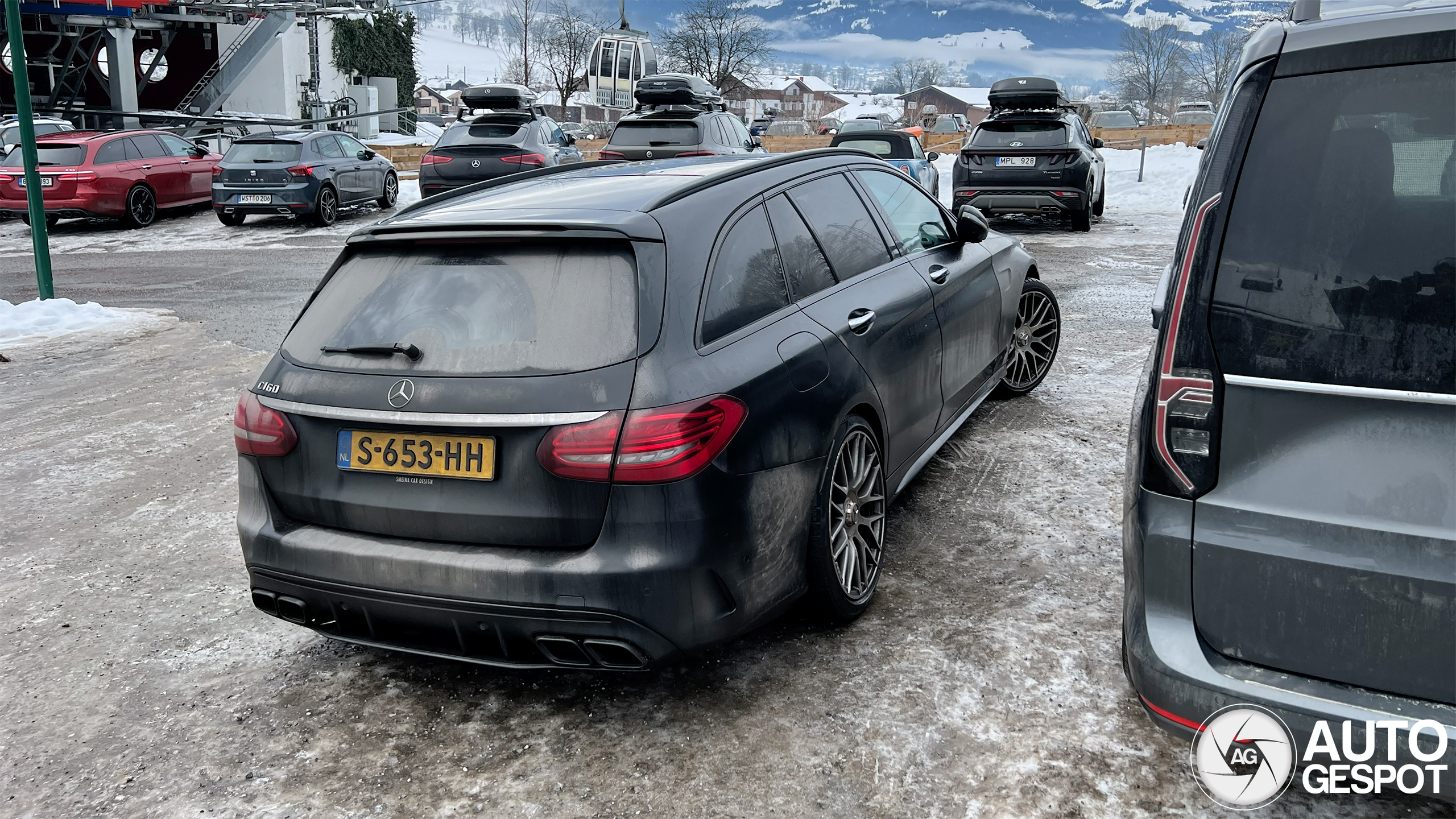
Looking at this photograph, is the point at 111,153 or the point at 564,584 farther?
the point at 111,153

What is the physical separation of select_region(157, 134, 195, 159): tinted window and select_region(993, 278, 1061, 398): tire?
58.7 feet

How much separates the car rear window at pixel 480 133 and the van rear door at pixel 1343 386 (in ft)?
52.9

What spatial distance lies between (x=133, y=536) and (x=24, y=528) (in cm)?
55

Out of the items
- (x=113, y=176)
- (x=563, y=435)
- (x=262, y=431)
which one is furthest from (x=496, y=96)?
(x=563, y=435)

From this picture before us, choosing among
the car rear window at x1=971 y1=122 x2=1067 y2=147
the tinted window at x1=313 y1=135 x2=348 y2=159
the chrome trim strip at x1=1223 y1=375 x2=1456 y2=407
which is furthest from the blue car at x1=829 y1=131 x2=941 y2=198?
the chrome trim strip at x1=1223 y1=375 x2=1456 y2=407

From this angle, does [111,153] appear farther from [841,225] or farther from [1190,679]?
[1190,679]

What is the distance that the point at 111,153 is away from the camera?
17906 millimetres

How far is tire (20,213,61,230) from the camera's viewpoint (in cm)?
1786

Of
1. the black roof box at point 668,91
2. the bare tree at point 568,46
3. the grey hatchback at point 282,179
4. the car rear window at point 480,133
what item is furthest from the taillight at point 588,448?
the bare tree at point 568,46

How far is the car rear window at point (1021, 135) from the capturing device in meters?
15.4

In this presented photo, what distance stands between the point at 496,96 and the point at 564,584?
17434 mm

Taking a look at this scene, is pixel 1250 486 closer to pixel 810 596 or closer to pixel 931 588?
pixel 810 596

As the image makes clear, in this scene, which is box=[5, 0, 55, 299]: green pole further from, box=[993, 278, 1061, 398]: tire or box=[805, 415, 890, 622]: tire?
Answer: box=[805, 415, 890, 622]: tire

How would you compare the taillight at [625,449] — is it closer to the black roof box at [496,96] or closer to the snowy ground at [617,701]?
the snowy ground at [617,701]
